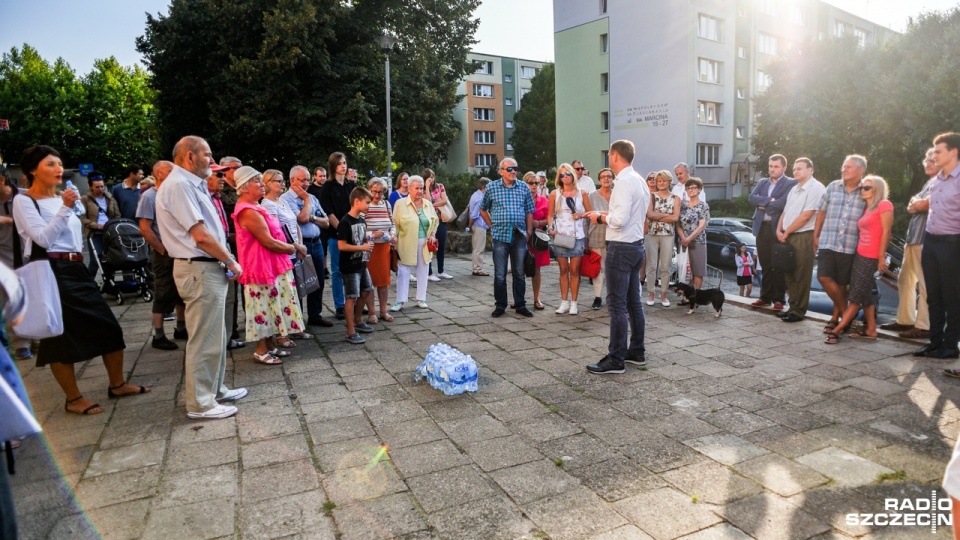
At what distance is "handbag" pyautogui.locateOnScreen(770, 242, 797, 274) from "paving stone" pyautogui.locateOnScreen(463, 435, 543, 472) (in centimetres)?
491

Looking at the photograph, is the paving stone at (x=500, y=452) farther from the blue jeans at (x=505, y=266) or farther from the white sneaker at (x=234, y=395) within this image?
the blue jeans at (x=505, y=266)

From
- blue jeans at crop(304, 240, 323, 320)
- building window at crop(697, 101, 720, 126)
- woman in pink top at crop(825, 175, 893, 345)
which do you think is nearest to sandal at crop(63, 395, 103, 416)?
blue jeans at crop(304, 240, 323, 320)

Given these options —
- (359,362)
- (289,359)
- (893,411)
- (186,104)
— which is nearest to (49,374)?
(289,359)

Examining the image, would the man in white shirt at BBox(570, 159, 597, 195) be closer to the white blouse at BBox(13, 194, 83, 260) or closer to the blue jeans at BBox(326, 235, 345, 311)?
the blue jeans at BBox(326, 235, 345, 311)

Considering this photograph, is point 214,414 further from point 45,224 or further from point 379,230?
point 379,230

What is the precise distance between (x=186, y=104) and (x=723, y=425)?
22.4 metres

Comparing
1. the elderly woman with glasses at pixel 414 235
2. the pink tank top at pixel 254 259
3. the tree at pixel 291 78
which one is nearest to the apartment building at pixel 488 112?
the tree at pixel 291 78

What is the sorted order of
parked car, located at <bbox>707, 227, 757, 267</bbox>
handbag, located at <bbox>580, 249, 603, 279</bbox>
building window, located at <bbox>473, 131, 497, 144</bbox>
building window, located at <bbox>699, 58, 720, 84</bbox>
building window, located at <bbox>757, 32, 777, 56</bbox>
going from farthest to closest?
building window, located at <bbox>473, 131, 497, 144</bbox>
building window, located at <bbox>757, 32, 777, 56</bbox>
building window, located at <bbox>699, 58, 720, 84</bbox>
parked car, located at <bbox>707, 227, 757, 267</bbox>
handbag, located at <bbox>580, 249, 603, 279</bbox>

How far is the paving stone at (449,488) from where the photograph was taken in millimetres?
2984

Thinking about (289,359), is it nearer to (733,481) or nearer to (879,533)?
(733,481)

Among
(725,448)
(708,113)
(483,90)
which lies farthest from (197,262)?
(483,90)

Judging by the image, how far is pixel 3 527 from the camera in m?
1.92

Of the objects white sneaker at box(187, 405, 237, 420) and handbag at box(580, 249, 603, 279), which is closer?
white sneaker at box(187, 405, 237, 420)

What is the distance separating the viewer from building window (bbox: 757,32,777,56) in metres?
38.2
